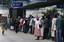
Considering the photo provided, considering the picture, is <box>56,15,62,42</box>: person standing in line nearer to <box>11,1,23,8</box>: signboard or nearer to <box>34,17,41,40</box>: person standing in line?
<box>34,17,41,40</box>: person standing in line

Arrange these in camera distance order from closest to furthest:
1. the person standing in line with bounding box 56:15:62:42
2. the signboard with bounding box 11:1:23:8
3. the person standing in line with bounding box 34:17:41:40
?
the person standing in line with bounding box 56:15:62:42, the person standing in line with bounding box 34:17:41:40, the signboard with bounding box 11:1:23:8

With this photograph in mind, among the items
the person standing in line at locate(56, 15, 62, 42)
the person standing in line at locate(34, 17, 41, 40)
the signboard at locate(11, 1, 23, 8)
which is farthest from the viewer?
the signboard at locate(11, 1, 23, 8)

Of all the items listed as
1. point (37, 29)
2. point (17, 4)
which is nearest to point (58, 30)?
point (37, 29)

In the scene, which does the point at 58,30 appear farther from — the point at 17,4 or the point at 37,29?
the point at 17,4

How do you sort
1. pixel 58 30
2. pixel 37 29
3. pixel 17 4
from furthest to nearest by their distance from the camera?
pixel 17 4 < pixel 37 29 < pixel 58 30

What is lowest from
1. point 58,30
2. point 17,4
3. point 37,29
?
point 37,29

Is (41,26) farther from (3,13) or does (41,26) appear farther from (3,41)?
(3,13)

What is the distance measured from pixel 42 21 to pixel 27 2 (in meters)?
10.9

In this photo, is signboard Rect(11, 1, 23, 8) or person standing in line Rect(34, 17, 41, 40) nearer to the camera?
person standing in line Rect(34, 17, 41, 40)

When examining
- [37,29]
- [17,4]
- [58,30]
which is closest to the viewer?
[58,30]

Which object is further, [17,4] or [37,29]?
[17,4]

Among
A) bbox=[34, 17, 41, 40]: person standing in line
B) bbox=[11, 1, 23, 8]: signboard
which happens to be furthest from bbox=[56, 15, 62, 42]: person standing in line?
bbox=[11, 1, 23, 8]: signboard

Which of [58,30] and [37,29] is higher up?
[58,30]

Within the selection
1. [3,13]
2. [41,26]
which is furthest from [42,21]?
[3,13]
